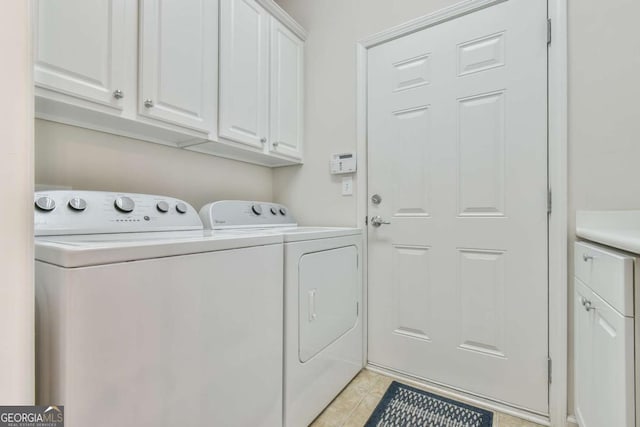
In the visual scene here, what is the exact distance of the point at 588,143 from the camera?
1.25 meters

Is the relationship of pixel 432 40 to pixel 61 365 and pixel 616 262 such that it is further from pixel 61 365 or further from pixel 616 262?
pixel 61 365

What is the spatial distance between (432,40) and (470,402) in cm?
204

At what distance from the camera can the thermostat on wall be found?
6.12 ft

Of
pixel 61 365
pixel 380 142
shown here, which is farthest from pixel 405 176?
pixel 61 365

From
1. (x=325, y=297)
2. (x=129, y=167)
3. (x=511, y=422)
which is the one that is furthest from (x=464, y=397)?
(x=129, y=167)

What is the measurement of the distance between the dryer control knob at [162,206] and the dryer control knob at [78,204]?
278mm

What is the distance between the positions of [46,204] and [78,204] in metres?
0.09

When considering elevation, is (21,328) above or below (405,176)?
below

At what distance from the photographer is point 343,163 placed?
1.90 meters

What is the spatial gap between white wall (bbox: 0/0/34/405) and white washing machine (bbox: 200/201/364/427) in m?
0.76

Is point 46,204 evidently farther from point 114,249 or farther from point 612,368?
point 612,368

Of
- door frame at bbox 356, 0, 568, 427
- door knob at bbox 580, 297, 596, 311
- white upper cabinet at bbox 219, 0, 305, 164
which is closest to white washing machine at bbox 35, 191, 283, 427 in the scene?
white upper cabinet at bbox 219, 0, 305, 164

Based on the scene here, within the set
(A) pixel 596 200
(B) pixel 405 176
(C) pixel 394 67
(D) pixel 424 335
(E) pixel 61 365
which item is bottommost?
(D) pixel 424 335

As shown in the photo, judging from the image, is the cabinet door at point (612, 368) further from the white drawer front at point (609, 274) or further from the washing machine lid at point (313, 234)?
the washing machine lid at point (313, 234)
